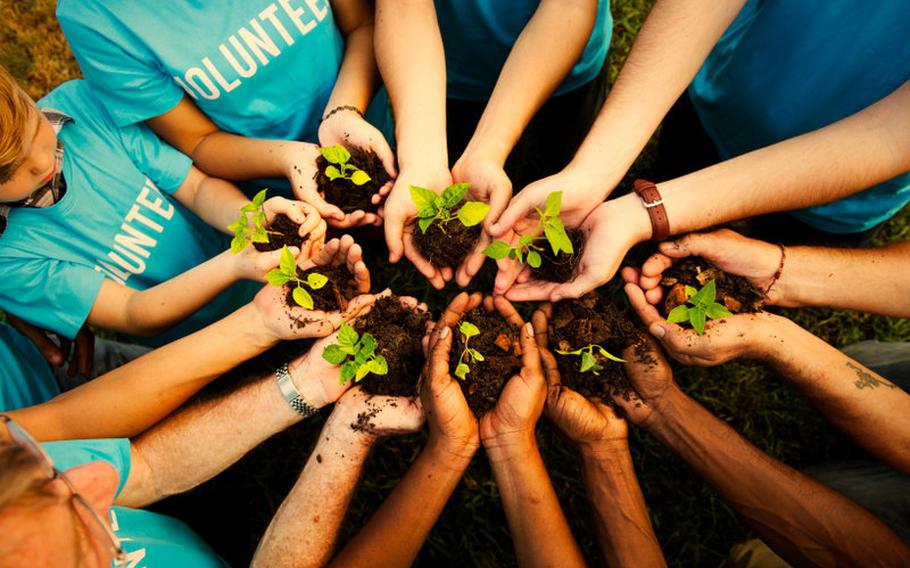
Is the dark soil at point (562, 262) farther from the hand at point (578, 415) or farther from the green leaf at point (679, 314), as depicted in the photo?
the green leaf at point (679, 314)

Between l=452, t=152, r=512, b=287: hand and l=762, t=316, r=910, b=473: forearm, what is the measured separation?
Result: 134 cm

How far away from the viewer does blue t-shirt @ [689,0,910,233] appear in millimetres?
1738

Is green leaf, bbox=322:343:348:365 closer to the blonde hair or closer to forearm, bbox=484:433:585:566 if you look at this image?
forearm, bbox=484:433:585:566

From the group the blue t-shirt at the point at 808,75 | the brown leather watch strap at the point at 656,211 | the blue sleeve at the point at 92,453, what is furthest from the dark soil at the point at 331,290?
the blue t-shirt at the point at 808,75

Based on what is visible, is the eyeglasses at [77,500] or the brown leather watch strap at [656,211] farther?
the brown leather watch strap at [656,211]

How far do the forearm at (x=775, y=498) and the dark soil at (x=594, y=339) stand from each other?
27 centimetres

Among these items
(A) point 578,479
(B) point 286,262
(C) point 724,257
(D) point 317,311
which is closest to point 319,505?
(D) point 317,311

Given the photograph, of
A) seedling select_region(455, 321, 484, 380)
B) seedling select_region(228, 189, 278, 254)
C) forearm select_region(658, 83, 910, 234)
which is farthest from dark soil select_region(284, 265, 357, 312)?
forearm select_region(658, 83, 910, 234)

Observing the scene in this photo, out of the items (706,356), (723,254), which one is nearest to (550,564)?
(706,356)

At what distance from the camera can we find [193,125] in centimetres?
241

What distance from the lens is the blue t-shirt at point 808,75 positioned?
1.74 metres

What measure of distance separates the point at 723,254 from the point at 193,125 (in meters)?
2.68

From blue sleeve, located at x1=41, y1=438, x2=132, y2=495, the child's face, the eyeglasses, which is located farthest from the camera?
the child's face

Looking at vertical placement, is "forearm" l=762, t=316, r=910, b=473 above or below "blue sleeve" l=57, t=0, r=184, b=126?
below
